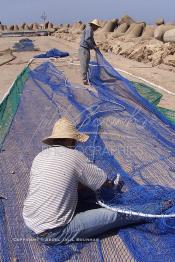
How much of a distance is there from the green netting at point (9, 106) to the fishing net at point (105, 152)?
0.04 m

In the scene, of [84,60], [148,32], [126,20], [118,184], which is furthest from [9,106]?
[126,20]

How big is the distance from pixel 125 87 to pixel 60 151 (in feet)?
14.7

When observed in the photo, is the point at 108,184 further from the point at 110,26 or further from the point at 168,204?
the point at 110,26

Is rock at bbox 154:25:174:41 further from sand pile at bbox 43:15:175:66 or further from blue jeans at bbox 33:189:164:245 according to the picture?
blue jeans at bbox 33:189:164:245

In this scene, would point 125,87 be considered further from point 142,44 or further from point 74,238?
point 142,44

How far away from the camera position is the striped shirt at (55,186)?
11.5 ft

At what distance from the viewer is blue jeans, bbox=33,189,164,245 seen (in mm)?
3586

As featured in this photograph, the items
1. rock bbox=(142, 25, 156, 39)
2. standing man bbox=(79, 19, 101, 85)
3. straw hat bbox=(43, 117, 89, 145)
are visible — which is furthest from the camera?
rock bbox=(142, 25, 156, 39)

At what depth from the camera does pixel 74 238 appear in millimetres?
3654

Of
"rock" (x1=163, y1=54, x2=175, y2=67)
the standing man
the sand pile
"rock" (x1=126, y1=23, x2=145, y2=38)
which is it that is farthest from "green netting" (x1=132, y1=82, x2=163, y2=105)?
"rock" (x1=126, y1=23, x2=145, y2=38)

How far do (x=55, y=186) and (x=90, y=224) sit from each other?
1.54 ft

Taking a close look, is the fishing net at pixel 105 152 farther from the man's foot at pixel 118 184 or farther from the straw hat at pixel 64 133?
the straw hat at pixel 64 133

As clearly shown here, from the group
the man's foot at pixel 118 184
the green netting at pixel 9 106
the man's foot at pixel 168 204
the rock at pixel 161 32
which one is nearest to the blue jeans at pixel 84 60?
the green netting at pixel 9 106

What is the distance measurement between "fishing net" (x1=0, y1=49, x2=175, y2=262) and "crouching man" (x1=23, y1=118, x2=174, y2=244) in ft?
0.43
